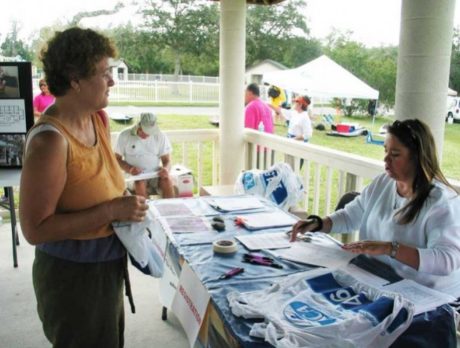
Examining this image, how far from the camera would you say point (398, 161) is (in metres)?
1.67

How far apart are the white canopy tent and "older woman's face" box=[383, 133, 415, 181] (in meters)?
6.27

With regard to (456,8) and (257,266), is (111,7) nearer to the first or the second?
(456,8)

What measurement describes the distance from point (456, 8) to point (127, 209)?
203 centimetres

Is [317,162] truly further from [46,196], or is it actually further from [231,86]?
[46,196]

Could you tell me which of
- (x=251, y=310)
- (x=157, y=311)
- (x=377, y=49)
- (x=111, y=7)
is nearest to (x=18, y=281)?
(x=157, y=311)

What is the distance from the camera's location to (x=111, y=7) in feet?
18.6

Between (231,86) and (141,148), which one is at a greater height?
(231,86)

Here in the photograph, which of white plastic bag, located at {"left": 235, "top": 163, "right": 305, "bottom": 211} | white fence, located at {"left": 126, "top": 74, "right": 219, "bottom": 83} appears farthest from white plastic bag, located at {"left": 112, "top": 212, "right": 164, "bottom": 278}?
white fence, located at {"left": 126, "top": 74, "right": 219, "bottom": 83}

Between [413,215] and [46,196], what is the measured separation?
126 centimetres

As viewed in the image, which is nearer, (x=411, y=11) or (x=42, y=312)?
(x=42, y=312)

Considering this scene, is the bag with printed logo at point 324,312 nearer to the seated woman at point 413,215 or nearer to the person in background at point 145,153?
the seated woman at point 413,215

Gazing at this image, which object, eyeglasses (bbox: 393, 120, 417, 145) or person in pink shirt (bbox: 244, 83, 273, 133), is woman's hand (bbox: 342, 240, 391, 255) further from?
person in pink shirt (bbox: 244, 83, 273, 133)

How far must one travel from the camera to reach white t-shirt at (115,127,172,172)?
3822 mm

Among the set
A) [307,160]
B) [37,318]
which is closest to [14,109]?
[37,318]
